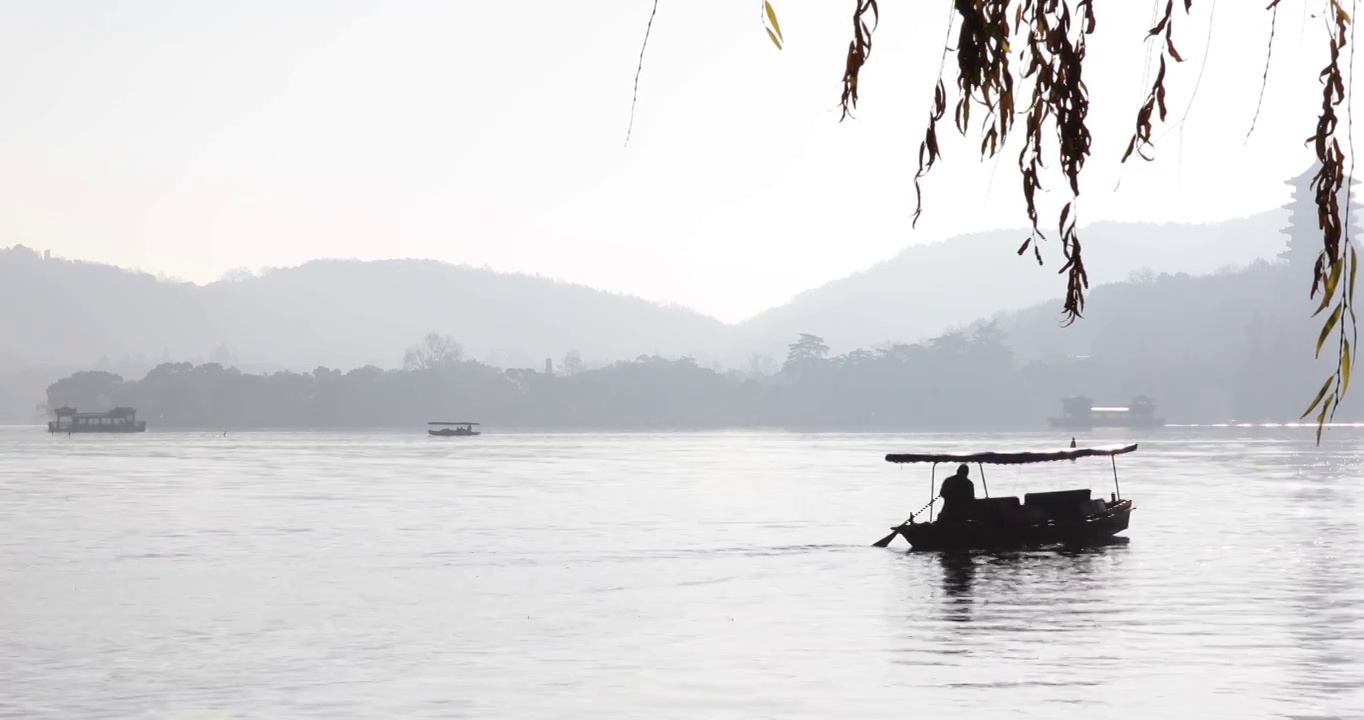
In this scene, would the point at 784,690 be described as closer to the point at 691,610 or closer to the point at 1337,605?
the point at 691,610

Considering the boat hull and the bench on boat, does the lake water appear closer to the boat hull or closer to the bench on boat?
the boat hull

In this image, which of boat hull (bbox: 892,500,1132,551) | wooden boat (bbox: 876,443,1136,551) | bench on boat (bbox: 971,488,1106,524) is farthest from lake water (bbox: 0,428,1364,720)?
bench on boat (bbox: 971,488,1106,524)

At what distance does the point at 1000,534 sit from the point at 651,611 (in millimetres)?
13600

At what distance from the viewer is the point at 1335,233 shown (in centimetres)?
681

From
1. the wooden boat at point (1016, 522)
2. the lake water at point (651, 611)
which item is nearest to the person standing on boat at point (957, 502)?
the wooden boat at point (1016, 522)

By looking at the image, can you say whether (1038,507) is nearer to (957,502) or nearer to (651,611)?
(957,502)

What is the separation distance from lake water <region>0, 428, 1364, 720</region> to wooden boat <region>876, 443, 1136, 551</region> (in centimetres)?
81

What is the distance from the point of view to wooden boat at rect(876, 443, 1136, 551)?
4706cm

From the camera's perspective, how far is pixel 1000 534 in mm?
47219

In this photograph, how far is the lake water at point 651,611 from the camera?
2591cm

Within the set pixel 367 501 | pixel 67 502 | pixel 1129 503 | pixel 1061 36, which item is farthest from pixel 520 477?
pixel 1061 36

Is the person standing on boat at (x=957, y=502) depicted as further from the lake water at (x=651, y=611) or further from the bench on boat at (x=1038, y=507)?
the lake water at (x=651, y=611)

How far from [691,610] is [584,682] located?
35.1 feet

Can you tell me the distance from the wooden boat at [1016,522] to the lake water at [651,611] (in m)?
0.81
